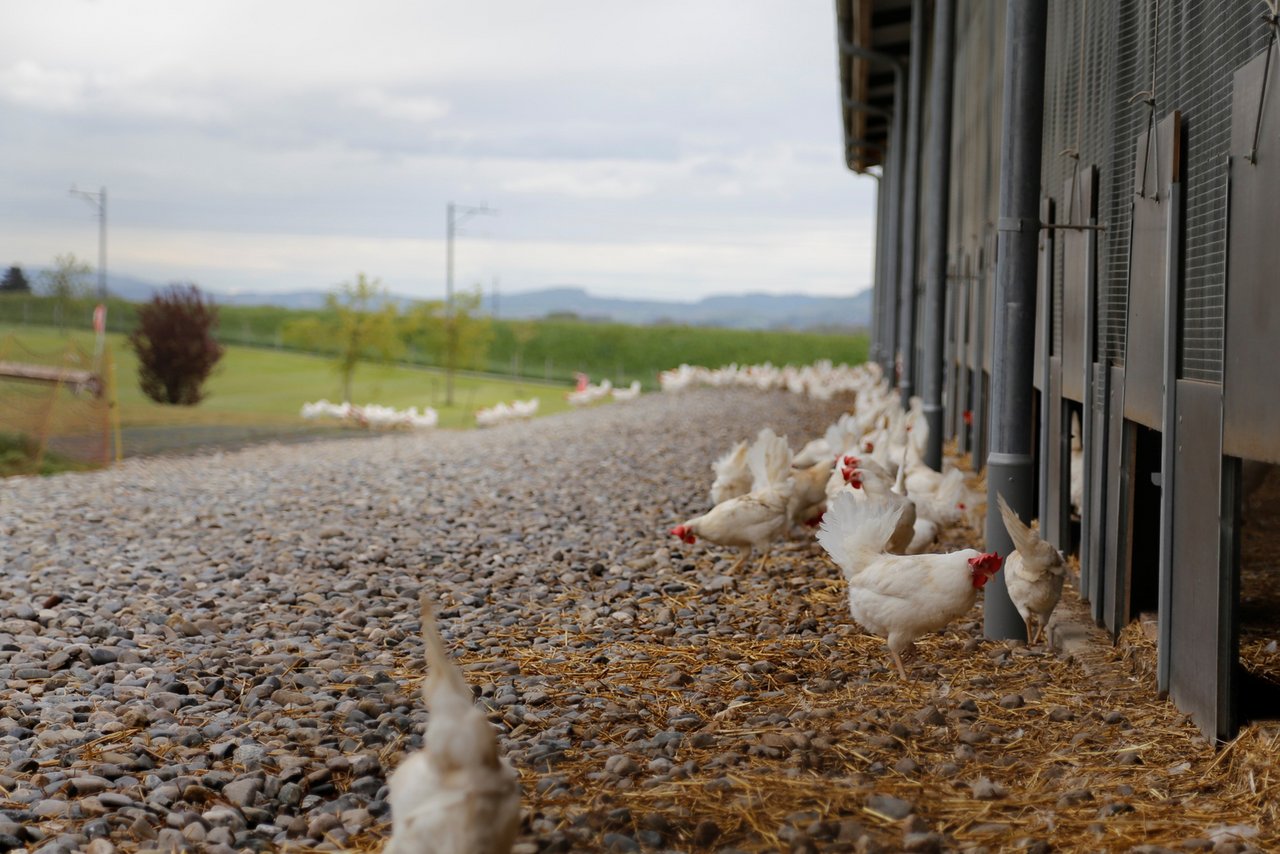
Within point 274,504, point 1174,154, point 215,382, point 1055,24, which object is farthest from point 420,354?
point 1174,154

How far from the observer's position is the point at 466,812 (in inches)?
96.6

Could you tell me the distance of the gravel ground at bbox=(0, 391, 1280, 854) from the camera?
3.09 meters

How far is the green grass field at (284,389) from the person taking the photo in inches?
961

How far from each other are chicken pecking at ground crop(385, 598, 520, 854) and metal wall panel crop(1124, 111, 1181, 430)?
8.86 feet

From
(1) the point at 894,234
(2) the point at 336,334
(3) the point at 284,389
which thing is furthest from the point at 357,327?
(1) the point at 894,234

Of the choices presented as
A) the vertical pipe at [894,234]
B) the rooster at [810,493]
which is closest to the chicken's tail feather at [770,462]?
the rooster at [810,493]

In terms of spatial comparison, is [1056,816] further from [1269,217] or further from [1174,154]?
[1174,154]

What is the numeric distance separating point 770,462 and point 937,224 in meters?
3.11

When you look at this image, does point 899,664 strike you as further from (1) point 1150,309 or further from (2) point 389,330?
(2) point 389,330

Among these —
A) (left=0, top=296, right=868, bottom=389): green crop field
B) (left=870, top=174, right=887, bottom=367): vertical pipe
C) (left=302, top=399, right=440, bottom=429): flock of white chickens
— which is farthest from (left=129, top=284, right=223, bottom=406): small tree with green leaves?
(left=0, top=296, right=868, bottom=389): green crop field

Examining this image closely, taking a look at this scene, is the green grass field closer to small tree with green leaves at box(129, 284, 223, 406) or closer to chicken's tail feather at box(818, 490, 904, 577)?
small tree with green leaves at box(129, 284, 223, 406)

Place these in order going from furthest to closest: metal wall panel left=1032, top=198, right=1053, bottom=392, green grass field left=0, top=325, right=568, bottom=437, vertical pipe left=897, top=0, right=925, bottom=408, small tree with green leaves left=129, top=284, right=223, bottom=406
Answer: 1. small tree with green leaves left=129, top=284, right=223, bottom=406
2. green grass field left=0, top=325, right=568, bottom=437
3. vertical pipe left=897, top=0, right=925, bottom=408
4. metal wall panel left=1032, top=198, right=1053, bottom=392

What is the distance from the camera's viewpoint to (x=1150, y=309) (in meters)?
4.22

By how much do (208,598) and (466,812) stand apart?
12.5ft
